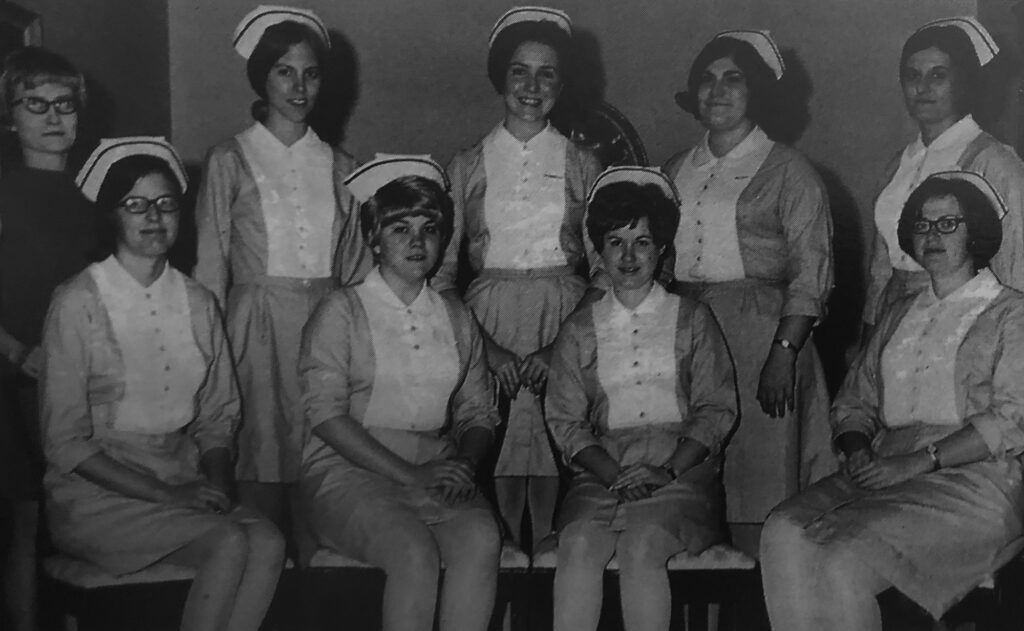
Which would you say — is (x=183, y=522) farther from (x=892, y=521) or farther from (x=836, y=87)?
(x=836, y=87)

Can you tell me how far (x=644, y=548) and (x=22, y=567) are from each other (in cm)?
117

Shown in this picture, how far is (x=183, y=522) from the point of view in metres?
2.20

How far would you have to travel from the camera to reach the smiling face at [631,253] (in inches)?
96.0

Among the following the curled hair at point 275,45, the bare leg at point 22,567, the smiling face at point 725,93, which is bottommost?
the bare leg at point 22,567

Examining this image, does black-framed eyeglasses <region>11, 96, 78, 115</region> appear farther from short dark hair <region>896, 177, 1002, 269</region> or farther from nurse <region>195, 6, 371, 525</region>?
short dark hair <region>896, 177, 1002, 269</region>

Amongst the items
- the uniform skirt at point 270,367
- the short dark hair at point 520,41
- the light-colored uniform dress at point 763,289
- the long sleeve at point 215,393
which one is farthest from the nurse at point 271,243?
the light-colored uniform dress at point 763,289

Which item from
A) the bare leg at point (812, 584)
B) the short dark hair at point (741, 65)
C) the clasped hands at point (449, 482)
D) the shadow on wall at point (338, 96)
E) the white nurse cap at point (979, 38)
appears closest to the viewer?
the bare leg at point (812, 584)

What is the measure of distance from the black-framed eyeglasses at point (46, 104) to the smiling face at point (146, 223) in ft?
0.86

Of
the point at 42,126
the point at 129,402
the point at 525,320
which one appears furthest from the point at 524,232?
the point at 42,126

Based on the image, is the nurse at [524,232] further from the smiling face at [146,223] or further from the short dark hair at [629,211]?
the smiling face at [146,223]

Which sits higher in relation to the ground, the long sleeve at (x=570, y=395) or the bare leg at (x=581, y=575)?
the long sleeve at (x=570, y=395)

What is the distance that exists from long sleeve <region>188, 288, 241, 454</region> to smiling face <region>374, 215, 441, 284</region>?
36 centimetres

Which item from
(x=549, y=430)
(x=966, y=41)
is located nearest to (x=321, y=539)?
(x=549, y=430)

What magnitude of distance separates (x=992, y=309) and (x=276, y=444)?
4.78 feet
